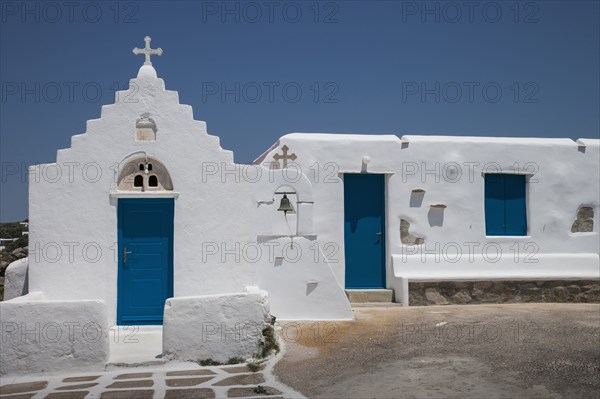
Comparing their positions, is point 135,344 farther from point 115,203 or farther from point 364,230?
point 364,230

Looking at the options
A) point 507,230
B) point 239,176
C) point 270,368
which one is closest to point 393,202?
point 507,230

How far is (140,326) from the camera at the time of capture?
8.91 m

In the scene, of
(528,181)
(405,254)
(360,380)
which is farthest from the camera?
(528,181)

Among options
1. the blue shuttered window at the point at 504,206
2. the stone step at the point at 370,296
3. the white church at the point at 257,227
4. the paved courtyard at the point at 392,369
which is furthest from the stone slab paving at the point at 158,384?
the blue shuttered window at the point at 504,206

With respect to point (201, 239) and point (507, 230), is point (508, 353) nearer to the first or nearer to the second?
point (201, 239)

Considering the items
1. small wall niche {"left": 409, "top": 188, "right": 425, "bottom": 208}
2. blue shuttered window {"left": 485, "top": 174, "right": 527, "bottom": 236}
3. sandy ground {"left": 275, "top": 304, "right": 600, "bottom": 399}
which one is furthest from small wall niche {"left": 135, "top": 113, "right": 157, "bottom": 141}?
blue shuttered window {"left": 485, "top": 174, "right": 527, "bottom": 236}

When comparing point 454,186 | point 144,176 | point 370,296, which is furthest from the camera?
point 454,186

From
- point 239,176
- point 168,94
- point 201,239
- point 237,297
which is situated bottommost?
point 237,297

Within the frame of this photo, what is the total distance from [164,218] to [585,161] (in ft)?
30.3

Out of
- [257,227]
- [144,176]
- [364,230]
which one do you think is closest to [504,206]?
[364,230]

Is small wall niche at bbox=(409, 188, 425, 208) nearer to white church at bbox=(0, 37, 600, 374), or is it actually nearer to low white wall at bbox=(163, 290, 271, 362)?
white church at bbox=(0, 37, 600, 374)

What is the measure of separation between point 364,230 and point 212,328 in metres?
5.16

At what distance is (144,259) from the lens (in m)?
9.07

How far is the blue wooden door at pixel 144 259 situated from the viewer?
29.5ft
